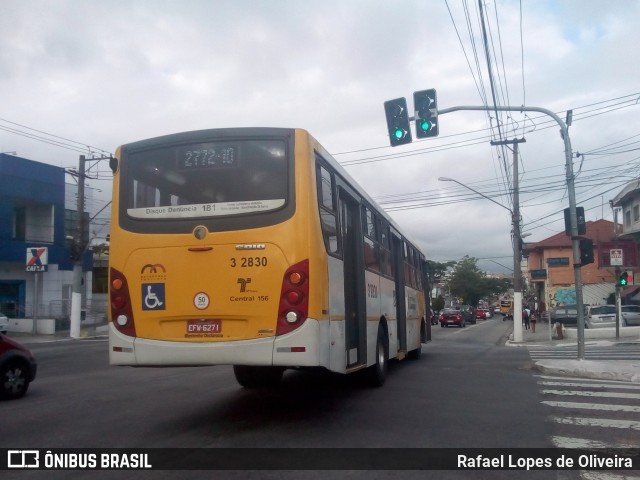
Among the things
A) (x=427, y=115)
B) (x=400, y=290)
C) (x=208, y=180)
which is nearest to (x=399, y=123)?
(x=427, y=115)

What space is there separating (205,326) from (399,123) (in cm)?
806

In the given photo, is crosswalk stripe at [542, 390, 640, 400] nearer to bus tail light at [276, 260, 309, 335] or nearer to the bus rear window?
bus tail light at [276, 260, 309, 335]

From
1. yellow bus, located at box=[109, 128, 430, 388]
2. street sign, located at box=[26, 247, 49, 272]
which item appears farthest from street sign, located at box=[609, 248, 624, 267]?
street sign, located at box=[26, 247, 49, 272]

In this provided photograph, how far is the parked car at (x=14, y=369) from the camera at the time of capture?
1032cm

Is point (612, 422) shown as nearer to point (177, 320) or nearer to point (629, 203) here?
point (177, 320)

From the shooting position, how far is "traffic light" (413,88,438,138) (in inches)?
547

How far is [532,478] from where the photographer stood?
5738 mm

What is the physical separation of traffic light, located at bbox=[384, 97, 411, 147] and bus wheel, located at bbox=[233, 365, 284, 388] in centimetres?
595

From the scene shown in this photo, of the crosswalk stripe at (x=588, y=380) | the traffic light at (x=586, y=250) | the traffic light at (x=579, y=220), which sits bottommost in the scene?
the crosswalk stripe at (x=588, y=380)

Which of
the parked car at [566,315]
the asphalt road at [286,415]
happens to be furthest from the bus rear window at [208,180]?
the parked car at [566,315]

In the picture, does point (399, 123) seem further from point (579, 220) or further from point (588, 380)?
point (588, 380)

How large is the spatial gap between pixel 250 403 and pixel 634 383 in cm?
771

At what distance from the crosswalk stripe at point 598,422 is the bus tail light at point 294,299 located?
3780 millimetres

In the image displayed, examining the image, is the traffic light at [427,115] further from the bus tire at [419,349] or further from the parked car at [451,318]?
the parked car at [451,318]
